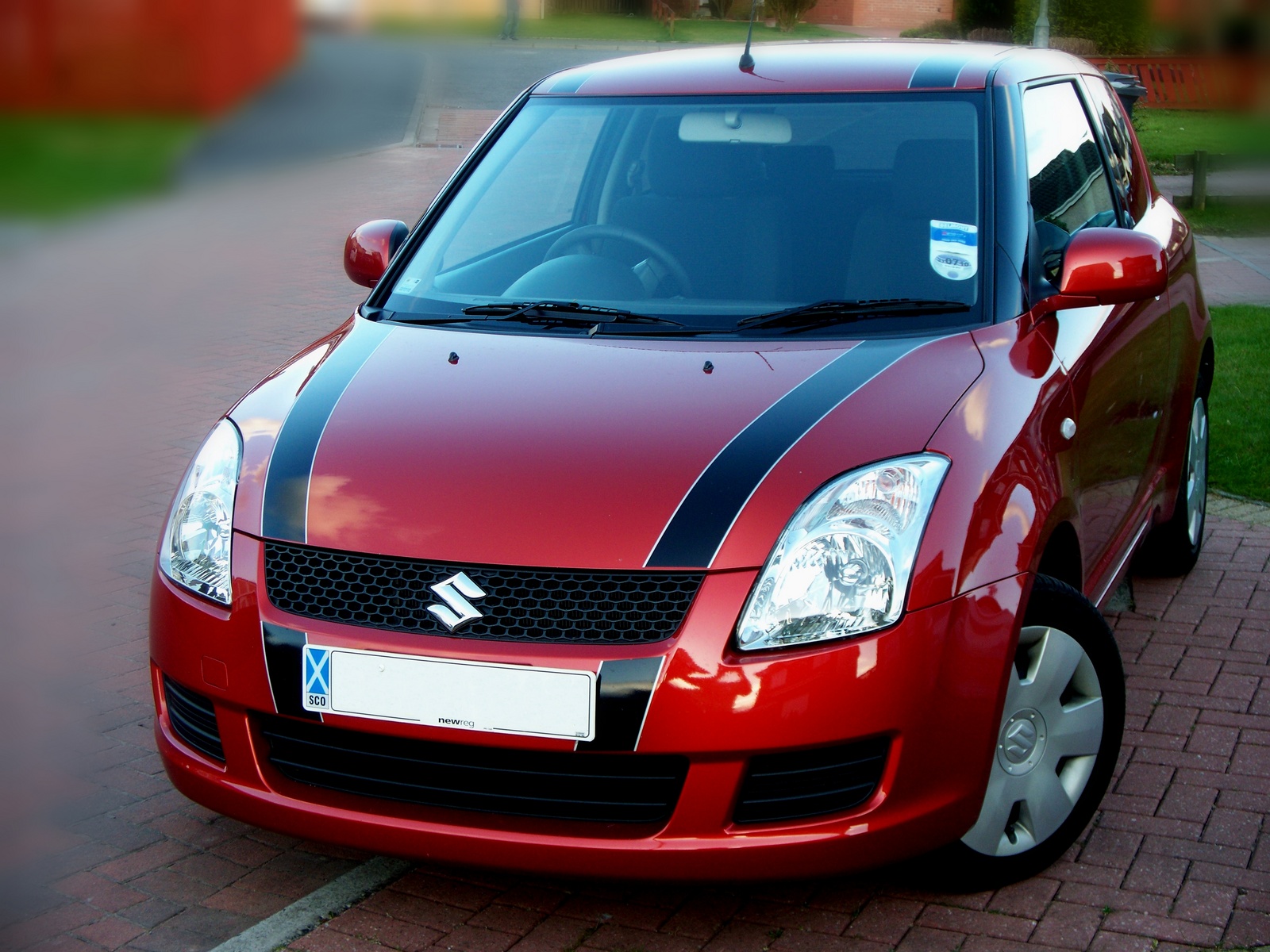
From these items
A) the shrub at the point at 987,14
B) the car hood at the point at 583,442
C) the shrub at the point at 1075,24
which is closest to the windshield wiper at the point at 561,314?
the car hood at the point at 583,442

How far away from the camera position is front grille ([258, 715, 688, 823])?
2.44 m

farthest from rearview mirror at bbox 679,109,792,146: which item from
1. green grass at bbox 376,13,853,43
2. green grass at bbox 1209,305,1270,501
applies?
green grass at bbox 376,13,853,43

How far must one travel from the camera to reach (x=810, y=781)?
8.13ft

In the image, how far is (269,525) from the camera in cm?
268

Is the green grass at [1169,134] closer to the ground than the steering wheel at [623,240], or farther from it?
closer to the ground

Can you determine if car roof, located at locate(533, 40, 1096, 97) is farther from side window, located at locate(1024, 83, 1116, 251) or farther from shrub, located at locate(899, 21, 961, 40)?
shrub, located at locate(899, 21, 961, 40)

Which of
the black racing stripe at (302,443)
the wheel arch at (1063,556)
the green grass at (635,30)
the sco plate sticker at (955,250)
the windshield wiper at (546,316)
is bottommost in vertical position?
the green grass at (635,30)

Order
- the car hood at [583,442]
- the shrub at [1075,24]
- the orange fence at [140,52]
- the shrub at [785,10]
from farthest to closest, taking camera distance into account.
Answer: the shrub at [785,10]
the shrub at [1075,24]
the car hood at [583,442]
the orange fence at [140,52]

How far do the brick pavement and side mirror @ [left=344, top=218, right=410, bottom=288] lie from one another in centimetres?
63

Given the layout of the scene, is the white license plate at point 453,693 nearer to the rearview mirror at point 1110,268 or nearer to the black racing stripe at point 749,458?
the black racing stripe at point 749,458

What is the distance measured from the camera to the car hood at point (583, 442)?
249 centimetres

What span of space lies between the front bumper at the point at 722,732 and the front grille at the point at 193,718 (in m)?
0.09

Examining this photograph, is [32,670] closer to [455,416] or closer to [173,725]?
[173,725]

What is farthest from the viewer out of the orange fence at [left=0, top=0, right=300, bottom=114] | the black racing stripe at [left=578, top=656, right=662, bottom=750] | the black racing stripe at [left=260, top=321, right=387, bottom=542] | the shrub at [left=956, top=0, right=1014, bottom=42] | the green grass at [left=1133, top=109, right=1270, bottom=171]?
the shrub at [left=956, top=0, right=1014, bottom=42]
